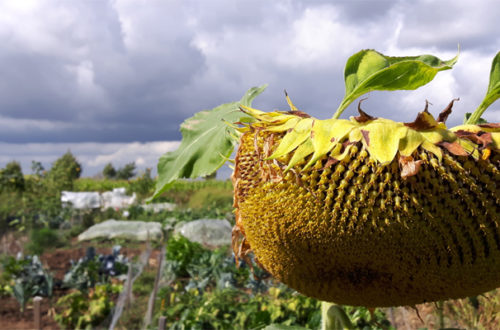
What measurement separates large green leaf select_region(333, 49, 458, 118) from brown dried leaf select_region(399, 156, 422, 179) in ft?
0.66

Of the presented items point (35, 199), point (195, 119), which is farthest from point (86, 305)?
point (35, 199)

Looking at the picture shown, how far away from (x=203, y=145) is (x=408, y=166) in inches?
26.2

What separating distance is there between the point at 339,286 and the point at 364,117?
0.38 metres

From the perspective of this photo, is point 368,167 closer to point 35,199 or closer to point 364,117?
point 364,117

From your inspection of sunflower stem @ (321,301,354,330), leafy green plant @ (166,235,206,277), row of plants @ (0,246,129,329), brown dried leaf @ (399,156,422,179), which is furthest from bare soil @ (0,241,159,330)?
brown dried leaf @ (399,156,422,179)

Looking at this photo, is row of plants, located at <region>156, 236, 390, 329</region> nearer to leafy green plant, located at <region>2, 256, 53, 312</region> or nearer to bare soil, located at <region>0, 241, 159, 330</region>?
bare soil, located at <region>0, 241, 159, 330</region>

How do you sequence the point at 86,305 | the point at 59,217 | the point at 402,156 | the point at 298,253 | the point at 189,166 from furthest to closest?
the point at 59,217
the point at 86,305
the point at 189,166
the point at 298,253
the point at 402,156

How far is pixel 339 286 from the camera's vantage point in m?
1.09

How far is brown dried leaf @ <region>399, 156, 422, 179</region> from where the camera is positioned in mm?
909

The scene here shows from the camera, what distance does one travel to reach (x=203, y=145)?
4.66 feet

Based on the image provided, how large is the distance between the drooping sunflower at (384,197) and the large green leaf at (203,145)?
0.94 ft

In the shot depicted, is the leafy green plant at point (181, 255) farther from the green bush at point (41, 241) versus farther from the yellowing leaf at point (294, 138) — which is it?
the yellowing leaf at point (294, 138)

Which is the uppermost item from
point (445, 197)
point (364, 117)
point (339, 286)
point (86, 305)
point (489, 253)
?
point (364, 117)

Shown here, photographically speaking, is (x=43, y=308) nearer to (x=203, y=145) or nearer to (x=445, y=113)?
(x=203, y=145)
